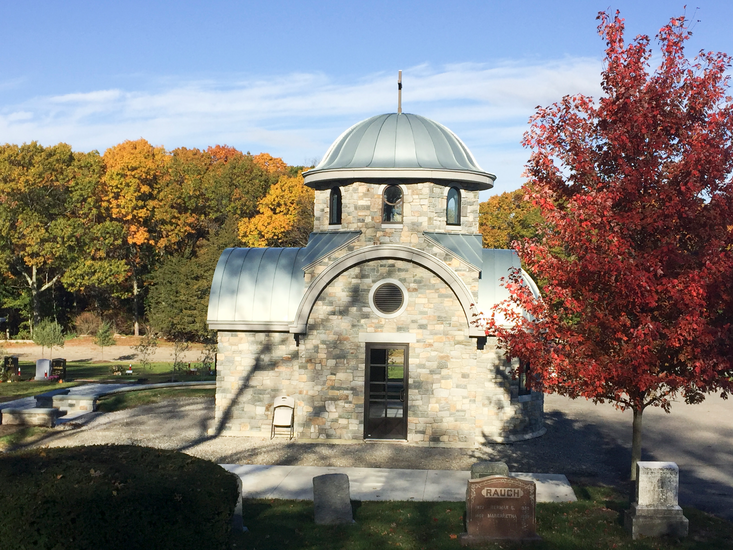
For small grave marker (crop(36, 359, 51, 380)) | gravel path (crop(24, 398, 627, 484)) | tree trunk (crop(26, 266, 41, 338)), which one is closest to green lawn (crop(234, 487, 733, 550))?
gravel path (crop(24, 398, 627, 484))

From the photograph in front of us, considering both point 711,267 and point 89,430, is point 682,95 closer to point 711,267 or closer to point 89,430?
point 711,267

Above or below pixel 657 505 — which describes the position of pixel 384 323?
above

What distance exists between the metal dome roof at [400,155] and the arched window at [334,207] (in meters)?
0.38

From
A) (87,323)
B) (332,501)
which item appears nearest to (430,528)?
(332,501)

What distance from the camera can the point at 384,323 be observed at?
21312 mm

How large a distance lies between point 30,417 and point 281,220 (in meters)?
38.7

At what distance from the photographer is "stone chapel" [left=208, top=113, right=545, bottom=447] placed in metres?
21.1

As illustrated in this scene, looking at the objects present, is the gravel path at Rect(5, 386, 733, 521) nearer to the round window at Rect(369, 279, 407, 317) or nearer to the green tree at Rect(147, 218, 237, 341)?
the round window at Rect(369, 279, 407, 317)

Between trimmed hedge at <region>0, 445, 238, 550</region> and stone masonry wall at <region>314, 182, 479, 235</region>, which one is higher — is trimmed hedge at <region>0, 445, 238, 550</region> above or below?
below

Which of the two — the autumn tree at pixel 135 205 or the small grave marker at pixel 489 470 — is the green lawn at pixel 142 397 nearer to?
the small grave marker at pixel 489 470

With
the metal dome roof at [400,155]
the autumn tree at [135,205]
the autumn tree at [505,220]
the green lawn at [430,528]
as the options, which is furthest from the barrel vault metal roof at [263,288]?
the autumn tree at [135,205]

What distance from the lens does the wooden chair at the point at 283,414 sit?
21469 mm

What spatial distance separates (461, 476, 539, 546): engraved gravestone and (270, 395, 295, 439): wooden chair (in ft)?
30.5

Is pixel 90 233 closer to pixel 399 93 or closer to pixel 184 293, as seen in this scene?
pixel 184 293
